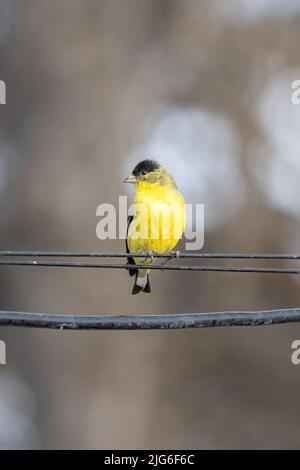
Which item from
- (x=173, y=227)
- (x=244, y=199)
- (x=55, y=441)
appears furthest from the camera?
(x=244, y=199)

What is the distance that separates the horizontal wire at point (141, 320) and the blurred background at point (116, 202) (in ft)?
35.1

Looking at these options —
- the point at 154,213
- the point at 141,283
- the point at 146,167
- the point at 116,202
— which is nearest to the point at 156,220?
the point at 154,213

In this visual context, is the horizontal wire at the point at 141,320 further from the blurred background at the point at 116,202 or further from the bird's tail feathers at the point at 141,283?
the blurred background at the point at 116,202

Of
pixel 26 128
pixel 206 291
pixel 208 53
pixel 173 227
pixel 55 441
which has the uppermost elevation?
pixel 208 53

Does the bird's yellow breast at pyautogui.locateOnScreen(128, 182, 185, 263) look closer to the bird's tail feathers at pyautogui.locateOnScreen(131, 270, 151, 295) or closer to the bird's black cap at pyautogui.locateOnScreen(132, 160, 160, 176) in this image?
the bird's black cap at pyautogui.locateOnScreen(132, 160, 160, 176)

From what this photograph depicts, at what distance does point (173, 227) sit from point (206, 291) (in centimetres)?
946

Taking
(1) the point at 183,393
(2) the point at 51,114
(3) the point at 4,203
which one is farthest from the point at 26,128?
(1) the point at 183,393

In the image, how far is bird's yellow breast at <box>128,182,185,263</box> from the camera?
26.2 feet

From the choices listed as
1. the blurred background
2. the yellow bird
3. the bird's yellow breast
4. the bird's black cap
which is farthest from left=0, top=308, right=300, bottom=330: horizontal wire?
the blurred background

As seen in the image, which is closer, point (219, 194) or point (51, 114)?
point (51, 114)

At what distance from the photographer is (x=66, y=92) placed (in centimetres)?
1720

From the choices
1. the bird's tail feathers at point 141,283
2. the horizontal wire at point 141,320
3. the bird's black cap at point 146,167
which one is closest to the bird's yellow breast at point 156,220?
the bird's black cap at point 146,167

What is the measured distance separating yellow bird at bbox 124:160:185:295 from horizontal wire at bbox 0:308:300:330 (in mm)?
3092

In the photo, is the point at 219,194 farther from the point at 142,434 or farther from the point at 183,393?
the point at 142,434
